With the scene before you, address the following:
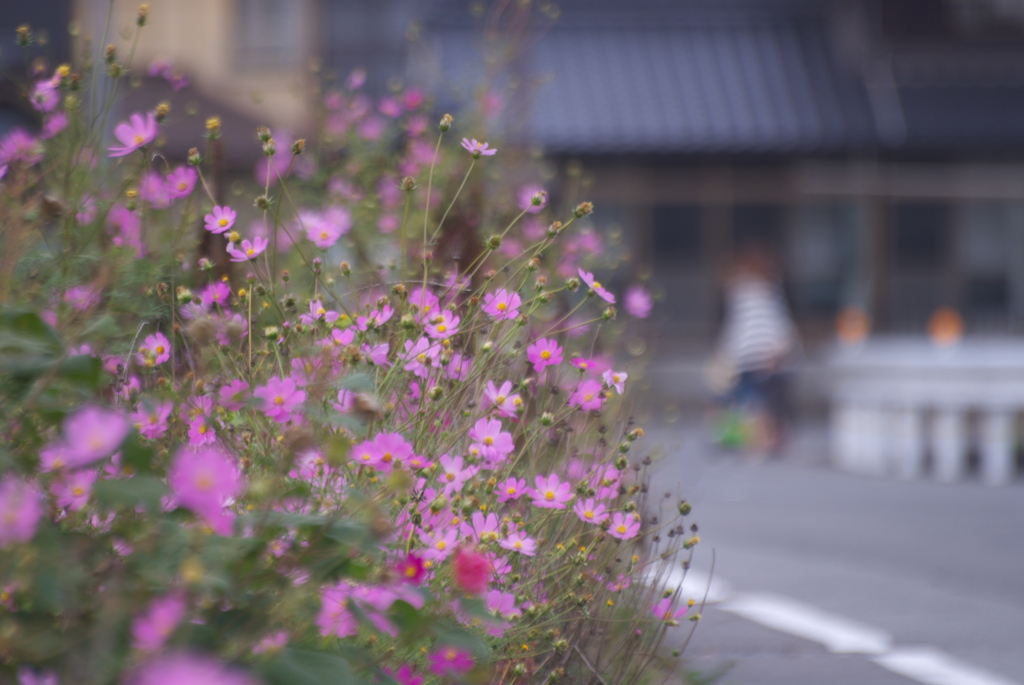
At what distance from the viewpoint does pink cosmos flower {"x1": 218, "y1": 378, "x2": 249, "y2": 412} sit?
1639 mm

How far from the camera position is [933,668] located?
338 cm

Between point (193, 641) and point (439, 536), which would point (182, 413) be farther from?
point (193, 641)

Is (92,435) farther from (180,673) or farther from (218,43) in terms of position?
(218,43)

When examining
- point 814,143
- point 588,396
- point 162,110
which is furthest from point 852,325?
point 162,110

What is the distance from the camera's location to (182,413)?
209cm

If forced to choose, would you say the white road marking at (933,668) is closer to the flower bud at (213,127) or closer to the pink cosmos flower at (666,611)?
the pink cosmos flower at (666,611)

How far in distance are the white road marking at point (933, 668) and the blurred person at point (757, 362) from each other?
5921mm

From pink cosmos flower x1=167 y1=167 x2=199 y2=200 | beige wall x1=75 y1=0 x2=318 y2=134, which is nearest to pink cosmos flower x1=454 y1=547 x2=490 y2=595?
pink cosmos flower x1=167 y1=167 x2=199 y2=200

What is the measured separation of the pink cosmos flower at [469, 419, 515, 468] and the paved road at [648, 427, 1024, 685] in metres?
1.12

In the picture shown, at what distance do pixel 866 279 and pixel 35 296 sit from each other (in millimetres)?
13449

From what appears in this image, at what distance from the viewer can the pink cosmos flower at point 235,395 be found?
164 cm

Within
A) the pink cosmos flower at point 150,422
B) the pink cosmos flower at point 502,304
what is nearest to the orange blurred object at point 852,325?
the pink cosmos flower at point 502,304

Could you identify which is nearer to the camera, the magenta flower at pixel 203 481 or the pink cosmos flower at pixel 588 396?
the magenta flower at pixel 203 481

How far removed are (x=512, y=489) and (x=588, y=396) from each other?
0.86ft
